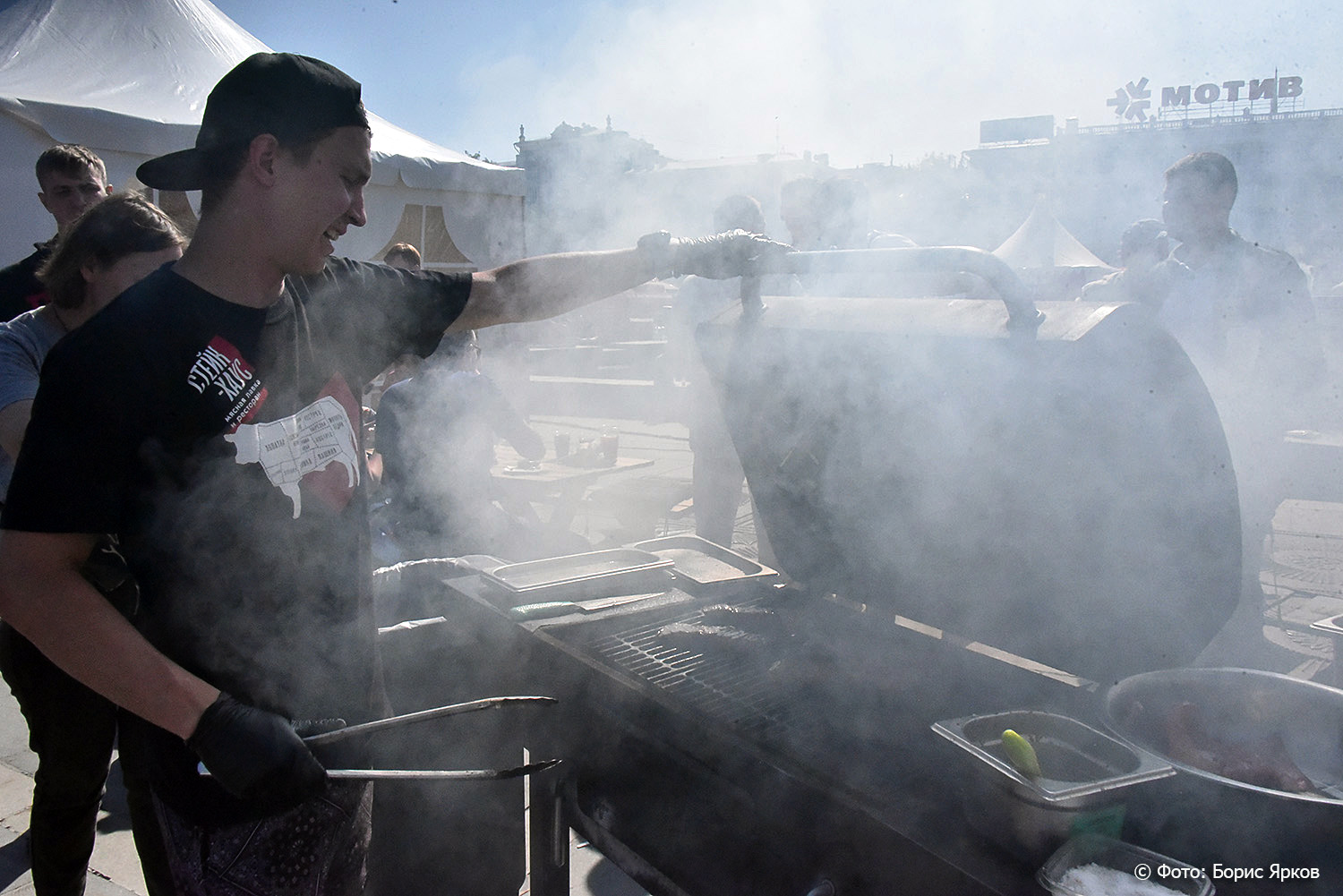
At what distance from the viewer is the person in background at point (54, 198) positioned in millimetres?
2791

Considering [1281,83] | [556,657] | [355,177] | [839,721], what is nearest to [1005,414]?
[839,721]

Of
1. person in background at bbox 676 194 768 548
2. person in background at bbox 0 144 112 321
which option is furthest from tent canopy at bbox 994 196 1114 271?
person in background at bbox 0 144 112 321

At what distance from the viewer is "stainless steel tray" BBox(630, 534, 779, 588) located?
7.64 feet

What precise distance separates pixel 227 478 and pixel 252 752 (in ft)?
1.43

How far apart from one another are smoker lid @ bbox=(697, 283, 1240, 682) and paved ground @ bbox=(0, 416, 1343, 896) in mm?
1288

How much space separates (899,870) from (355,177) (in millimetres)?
1433

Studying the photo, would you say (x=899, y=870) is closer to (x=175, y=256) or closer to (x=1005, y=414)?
(x=1005, y=414)

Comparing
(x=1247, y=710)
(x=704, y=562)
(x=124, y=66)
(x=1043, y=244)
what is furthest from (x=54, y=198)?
(x=1043, y=244)

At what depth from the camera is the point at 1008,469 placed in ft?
5.13

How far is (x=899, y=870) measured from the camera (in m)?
1.15

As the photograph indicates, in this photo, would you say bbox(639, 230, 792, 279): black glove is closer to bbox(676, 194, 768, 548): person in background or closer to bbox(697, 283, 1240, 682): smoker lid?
bbox(697, 283, 1240, 682): smoker lid

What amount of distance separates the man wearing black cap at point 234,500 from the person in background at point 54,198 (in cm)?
182

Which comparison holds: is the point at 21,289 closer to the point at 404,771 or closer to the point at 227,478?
the point at 227,478

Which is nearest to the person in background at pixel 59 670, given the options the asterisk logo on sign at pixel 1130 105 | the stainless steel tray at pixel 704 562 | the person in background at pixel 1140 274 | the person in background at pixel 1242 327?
the stainless steel tray at pixel 704 562
